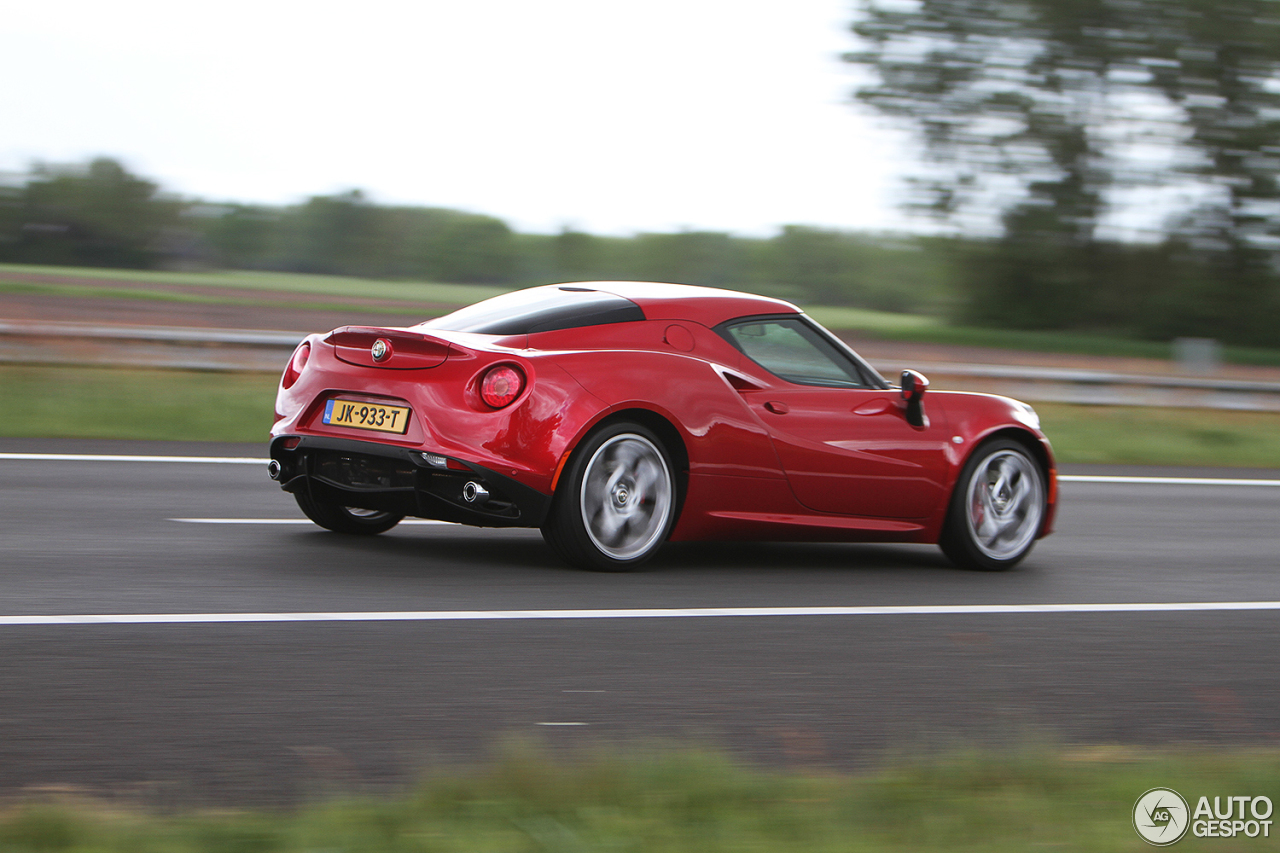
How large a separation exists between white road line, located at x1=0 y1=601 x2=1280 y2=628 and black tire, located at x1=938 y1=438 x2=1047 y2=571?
992 mm

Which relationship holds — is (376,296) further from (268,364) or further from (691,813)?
(691,813)

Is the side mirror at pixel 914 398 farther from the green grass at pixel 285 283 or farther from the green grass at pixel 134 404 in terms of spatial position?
the green grass at pixel 285 283

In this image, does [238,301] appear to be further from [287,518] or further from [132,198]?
[287,518]

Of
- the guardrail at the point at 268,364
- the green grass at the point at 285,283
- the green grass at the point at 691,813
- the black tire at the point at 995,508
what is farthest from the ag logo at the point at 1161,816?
the green grass at the point at 285,283

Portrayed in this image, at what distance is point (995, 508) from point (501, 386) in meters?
2.80

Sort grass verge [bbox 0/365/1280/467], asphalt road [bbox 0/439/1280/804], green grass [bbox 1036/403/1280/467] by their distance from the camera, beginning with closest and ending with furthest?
asphalt road [bbox 0/439/1280/804] < grass verge [bbox 0/365/1280/467] < green grass [bbox 1036/403/1280/467]

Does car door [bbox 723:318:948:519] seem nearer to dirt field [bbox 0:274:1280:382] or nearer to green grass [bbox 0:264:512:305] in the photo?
dirt field [bbox 0:274:1280:382]

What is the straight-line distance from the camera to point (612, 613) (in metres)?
5.43

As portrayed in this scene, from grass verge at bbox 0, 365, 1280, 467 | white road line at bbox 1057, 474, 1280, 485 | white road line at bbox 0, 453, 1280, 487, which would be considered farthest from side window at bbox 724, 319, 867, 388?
grass verge at bbox 0, 365, 1280, 467

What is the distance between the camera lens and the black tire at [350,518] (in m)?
7.11

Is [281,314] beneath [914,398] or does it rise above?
beneath

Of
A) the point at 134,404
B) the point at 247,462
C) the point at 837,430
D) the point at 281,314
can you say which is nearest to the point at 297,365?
the point at 837,430

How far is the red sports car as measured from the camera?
19.4 feet

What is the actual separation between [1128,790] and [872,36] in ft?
83.2
